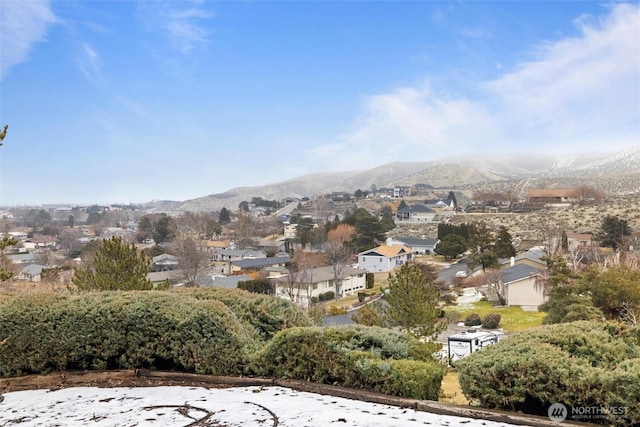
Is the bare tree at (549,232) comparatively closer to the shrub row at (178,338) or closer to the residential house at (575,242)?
the residential house at (575,242)

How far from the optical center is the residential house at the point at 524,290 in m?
33.7

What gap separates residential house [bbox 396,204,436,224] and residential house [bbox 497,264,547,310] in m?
59.8

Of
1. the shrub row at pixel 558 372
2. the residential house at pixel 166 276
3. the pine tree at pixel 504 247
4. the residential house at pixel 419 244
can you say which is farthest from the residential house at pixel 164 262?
the shrub row at pixel 558 372

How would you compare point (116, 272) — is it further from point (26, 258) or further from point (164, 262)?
point (26, 258)

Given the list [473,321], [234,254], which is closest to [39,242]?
[234,254]

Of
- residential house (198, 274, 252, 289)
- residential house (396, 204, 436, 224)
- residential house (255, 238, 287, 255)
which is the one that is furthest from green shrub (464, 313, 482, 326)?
residential house (396, 204, 436, 224)

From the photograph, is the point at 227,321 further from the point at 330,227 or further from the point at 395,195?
the point at 395,195

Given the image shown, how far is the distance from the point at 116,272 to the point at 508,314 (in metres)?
24.0

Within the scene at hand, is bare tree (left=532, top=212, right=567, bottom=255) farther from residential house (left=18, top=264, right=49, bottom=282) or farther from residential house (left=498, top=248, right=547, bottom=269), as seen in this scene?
residential house (left=18, top=264, right=49, bottom=282)

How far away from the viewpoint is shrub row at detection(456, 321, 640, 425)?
4.26 meters

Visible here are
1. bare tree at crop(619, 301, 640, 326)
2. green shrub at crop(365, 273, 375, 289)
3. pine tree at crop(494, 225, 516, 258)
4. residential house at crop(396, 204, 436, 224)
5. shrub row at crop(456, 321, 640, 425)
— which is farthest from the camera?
residential house at crop(396, 204, 436, 224)

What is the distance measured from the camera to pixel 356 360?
228 inches

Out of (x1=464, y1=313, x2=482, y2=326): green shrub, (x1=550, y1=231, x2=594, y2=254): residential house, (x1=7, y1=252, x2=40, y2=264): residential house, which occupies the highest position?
(x1=550, y1=231, x2=594, y2=254): residential house

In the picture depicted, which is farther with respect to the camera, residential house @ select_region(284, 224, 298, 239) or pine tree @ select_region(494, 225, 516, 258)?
residential house @ select_region(284, 224, 298, 239)
